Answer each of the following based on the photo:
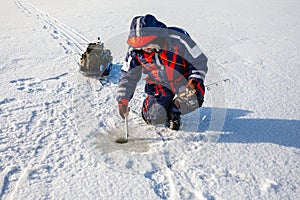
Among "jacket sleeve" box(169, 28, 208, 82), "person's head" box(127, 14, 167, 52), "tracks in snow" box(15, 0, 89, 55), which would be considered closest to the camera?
"person's head" box(127, 14, 167, 52)

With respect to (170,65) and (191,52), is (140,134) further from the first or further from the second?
(191,52)

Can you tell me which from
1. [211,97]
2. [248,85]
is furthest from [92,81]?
[248,85]

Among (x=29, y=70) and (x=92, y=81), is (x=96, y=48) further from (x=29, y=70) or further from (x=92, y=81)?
(x=29, y=70)

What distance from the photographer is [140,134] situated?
7.63 feet

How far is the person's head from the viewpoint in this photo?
6.81 feet

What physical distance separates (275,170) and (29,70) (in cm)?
316

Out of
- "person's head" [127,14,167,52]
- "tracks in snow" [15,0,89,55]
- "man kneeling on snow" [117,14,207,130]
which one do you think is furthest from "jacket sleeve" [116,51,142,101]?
"tracks in snow" [15,0,89,55]

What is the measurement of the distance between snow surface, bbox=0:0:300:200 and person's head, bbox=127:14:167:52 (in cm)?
76

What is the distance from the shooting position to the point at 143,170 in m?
1.89

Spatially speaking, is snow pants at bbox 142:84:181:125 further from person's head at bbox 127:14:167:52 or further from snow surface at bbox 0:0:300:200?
person's head at bbox 127:14:167:52

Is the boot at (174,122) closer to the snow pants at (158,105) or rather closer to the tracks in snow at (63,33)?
the snow pants at (158,105)

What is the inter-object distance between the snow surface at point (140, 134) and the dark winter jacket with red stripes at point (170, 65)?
1.24ft

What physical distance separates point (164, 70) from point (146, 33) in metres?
0.45

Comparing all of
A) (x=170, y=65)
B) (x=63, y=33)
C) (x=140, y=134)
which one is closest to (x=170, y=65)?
(x=170, y=65)
